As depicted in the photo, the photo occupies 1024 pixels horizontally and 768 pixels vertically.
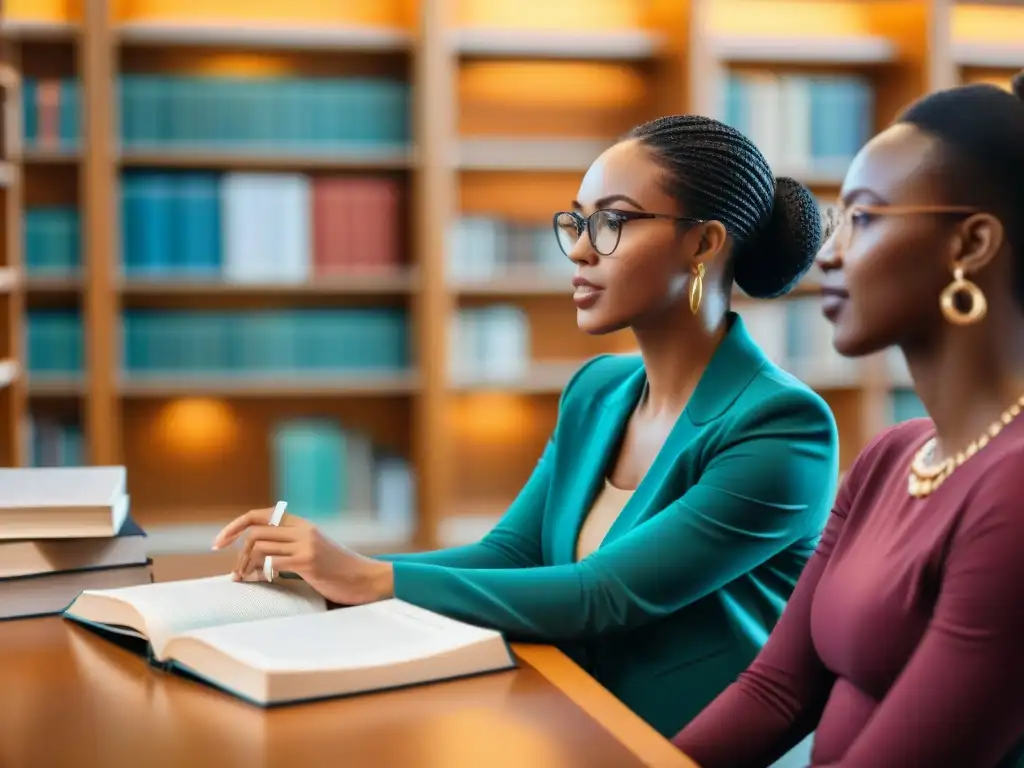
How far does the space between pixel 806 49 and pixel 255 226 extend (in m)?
1.83

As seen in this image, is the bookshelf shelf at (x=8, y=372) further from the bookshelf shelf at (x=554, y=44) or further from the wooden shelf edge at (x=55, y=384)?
the bookshelf shelf at (x=554, y=44)

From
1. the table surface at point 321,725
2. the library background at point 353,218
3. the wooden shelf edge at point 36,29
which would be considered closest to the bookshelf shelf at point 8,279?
the library background at point 353,218

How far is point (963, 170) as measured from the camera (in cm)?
102

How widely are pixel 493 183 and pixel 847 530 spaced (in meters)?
3.30

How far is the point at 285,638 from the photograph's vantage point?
1173 mm

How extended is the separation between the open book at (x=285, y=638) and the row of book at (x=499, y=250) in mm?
2826

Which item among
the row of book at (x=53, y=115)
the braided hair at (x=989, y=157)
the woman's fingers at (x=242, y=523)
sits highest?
the row of book at (x=53, y=115)

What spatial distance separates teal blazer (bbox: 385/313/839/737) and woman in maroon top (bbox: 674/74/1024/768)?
27cm

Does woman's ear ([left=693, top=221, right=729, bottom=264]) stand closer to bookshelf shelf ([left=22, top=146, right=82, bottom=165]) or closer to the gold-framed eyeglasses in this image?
the gold-framed eyeglasses

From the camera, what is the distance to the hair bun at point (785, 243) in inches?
64.7

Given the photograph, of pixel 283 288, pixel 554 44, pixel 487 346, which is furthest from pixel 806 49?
pixel 283 288

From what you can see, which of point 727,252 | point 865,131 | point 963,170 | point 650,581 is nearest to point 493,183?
point 865,131

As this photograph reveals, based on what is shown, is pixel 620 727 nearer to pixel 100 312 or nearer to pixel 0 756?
pixel 0 756

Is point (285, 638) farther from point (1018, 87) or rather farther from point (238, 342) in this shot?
point (238, 342)
